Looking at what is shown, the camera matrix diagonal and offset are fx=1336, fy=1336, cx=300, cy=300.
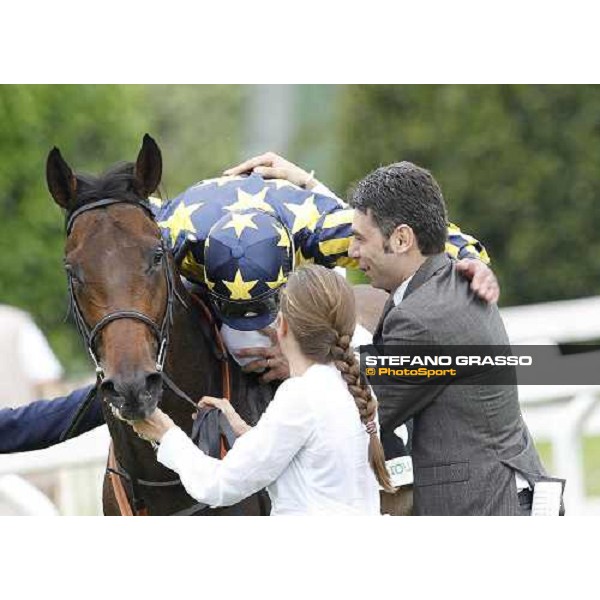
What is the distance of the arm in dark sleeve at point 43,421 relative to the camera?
15.5ft

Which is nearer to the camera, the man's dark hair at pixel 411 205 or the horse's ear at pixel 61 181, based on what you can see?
the man's dark hair at pixel 411 205

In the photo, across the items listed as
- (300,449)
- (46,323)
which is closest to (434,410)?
(300,449)

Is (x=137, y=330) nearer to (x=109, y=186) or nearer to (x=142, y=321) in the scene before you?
(x=142, y=321)

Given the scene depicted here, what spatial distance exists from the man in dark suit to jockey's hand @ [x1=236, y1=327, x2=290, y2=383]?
1.77ft

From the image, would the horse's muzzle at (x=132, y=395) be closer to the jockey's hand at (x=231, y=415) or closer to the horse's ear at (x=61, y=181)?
the jockey's hand at (x=231, y=415)

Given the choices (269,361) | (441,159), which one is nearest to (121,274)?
(269,361)

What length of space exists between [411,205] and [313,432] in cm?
89

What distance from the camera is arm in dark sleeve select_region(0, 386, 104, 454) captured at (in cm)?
473

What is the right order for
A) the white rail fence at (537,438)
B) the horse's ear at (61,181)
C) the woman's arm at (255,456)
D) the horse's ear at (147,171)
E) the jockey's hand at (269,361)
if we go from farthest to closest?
the white rail fence at (537,438) → the jockey's hand at (269,361) → the horse's ear at (147,171) → the horse's ear at (61,181) → the woman's arm at (255,456)

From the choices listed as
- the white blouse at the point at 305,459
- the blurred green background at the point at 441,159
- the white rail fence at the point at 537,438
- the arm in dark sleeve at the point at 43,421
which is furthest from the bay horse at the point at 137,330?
the blurred green background at the point at 441,159

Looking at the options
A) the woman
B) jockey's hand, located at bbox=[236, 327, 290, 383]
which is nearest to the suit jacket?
the woman

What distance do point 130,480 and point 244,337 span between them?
2.01 ft

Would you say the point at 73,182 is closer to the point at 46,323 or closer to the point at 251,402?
the point at 251,402

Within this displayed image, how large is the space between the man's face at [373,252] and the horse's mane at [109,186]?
0.72 m
